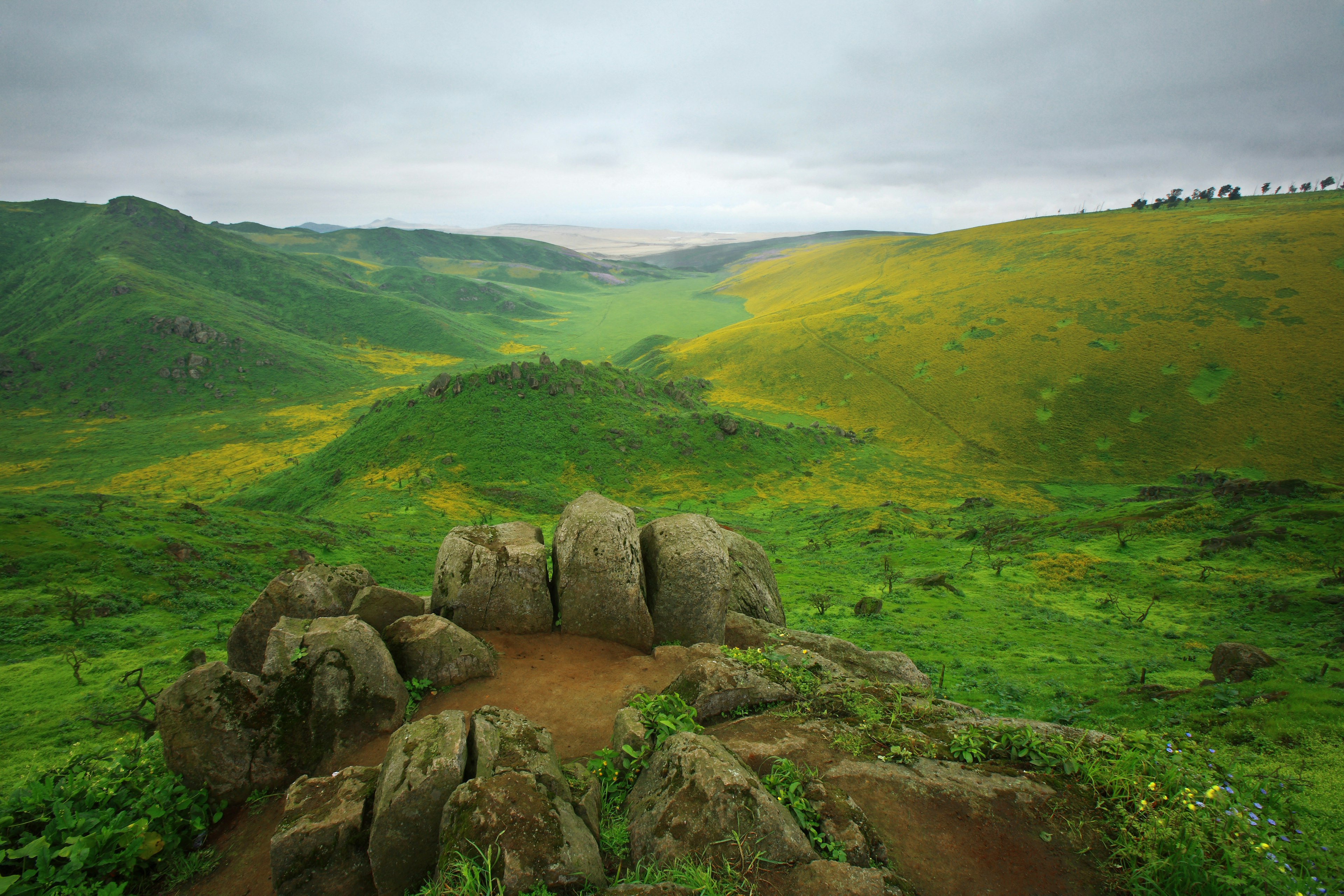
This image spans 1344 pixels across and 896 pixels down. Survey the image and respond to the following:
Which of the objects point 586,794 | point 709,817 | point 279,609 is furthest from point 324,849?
point 279,609

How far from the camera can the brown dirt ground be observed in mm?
8367

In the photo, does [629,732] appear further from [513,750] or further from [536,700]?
[536,700]

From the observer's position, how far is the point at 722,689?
34.3ft

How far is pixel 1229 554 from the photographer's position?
3022 cm

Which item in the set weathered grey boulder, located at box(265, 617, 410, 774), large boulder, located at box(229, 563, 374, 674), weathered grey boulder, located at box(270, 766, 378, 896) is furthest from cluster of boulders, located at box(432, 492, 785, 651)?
weathered grey boulder, located at box(270, 766, 378, 896)

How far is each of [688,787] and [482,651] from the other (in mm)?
7491

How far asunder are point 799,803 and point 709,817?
1.33m

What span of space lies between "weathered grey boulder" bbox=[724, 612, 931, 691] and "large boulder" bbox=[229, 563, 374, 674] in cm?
1076

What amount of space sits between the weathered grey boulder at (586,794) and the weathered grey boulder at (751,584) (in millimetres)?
9092

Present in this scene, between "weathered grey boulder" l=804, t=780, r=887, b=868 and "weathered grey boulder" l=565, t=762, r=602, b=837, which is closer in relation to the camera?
"weathered grey boulder" l=804, t=780, r=887, b=868

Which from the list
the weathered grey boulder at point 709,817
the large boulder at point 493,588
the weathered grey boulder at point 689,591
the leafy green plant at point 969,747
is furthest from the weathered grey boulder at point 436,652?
the leafy green plant at point 969,747

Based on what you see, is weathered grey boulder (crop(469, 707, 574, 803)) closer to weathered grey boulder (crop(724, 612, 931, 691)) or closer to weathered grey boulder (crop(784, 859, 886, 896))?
weathered grey boulder (crop(784, 859, 886, 896))

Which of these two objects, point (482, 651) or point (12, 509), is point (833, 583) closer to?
point (482, 651)

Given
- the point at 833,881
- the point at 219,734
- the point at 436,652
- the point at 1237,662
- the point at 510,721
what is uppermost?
the point at 833,881
